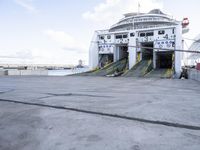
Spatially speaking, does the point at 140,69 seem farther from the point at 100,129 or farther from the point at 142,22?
the point at 100,129

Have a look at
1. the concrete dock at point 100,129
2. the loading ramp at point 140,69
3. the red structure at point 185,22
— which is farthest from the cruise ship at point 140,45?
the concrete dock at point 100,129

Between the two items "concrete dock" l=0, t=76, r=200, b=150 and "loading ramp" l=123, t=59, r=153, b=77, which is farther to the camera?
"loading ramp" l=123, t=59, r=153, b=77

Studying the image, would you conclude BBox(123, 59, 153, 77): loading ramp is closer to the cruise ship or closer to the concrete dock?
the cruise ship

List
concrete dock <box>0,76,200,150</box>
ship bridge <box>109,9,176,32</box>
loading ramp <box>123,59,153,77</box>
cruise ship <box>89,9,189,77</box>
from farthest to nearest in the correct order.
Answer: ship bridge <box>109,9,176,32</box> → cruise ship <box>89,9,189,77</box> → loading ramp <box>123,59,153,77</box> → concrete dock <box>0,76,200,150</box>

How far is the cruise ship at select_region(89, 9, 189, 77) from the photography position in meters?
23.7

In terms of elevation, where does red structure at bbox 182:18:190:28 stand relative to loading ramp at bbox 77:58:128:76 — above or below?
above

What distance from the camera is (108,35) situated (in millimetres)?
28391

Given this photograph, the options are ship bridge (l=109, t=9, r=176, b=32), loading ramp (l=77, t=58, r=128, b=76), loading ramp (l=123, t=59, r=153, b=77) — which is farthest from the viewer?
ship bridge (l=109, t=9, r=176, b=32)

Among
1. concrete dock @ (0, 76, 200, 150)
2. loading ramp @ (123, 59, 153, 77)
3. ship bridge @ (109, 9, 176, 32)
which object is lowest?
concrete dock @ (0, 76, 200, 150)

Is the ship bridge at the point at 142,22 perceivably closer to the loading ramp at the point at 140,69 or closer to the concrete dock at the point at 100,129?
the loading ramp at the point at 140,69

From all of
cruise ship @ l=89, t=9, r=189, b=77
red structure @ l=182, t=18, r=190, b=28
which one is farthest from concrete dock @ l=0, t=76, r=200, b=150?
red structure @ l=182, t=18, r=190, b=28

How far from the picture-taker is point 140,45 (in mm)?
26625

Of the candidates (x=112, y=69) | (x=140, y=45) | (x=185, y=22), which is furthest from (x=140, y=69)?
(x=185, y=22)

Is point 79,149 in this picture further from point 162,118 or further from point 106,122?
point 162,118
